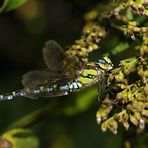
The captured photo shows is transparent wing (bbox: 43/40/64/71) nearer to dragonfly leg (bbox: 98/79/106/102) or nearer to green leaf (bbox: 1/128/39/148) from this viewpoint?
dragonfly leg (bbox: 98/79/106/102)

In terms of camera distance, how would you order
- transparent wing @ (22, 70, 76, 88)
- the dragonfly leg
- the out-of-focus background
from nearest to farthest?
the dragonfly leg
transparent wing @ (22, 70, 76, 88)
the out-of-focus background

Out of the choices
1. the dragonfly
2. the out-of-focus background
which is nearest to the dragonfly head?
the dragonfly

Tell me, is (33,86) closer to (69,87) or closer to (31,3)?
(69,87)

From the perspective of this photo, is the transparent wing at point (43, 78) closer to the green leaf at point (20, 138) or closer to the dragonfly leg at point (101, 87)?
the dragonfly leg at point (101, 87)

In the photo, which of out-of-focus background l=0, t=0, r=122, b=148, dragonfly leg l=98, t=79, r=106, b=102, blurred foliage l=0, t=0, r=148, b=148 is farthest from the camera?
out-of-focus background l=0, t=0, r=122, b=148

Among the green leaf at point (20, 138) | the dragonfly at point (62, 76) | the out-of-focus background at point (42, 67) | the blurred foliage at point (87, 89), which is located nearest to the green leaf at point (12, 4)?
the blurred foliage at point (87, 89)

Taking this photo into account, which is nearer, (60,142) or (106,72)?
(106,72)

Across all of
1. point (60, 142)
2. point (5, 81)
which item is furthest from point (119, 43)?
point (5, 81)
